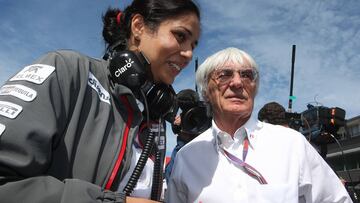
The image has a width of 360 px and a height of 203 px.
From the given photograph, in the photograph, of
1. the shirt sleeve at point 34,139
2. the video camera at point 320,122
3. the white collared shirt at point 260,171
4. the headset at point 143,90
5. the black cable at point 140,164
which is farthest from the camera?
the video camera at point 320,122

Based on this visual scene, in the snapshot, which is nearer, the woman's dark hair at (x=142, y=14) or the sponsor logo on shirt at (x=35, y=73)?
the sponsor logo on shirt at (x=35, y=73)

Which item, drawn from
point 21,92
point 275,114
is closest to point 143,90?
point 21,92

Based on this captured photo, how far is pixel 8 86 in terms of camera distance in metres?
1.19

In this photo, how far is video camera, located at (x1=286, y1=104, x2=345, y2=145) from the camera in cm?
482

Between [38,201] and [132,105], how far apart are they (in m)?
0.64

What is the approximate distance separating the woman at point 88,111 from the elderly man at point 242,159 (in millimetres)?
738

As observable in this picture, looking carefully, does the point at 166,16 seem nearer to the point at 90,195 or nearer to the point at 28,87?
the point at 28,87

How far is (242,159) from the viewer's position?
2.37 metres

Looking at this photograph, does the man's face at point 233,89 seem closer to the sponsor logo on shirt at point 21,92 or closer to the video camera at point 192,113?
the video camera at point 192,113

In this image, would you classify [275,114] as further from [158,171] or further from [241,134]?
[158,171]

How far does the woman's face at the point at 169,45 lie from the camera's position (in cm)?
184

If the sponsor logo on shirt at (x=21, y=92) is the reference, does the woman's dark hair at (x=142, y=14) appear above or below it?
above

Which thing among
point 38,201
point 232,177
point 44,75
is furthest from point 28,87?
point 232,177

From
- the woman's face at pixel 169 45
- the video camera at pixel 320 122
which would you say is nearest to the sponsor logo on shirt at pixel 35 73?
the woman's face at pixel 169 45
